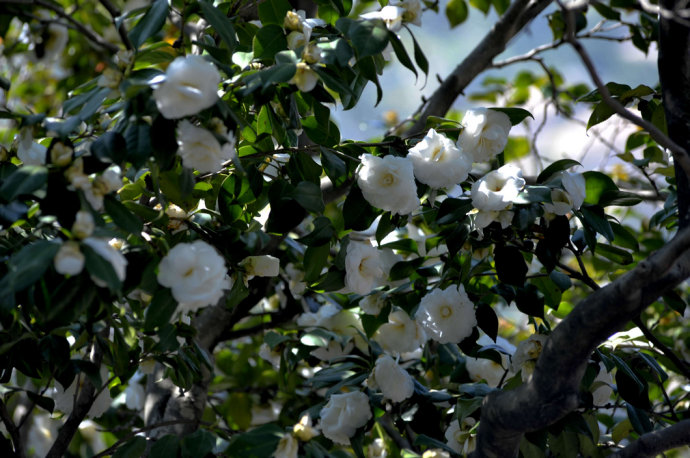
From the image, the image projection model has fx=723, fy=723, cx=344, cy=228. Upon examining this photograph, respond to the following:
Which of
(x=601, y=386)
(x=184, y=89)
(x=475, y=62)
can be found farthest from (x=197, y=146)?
(x=475, y=62)

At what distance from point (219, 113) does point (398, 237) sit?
0.73 metres

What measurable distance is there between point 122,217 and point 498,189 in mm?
484

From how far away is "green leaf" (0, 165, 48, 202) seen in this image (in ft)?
2.34

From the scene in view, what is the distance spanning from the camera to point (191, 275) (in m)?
0.78

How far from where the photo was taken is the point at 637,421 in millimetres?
1099

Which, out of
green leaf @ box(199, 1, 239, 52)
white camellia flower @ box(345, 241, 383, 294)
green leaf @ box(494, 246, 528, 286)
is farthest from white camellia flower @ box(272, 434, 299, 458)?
green leaf @ box(199, 1, 239, 52)

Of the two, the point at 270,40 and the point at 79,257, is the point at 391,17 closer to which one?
the point at 270,40

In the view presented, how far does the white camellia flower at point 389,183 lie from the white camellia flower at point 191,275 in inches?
9.7

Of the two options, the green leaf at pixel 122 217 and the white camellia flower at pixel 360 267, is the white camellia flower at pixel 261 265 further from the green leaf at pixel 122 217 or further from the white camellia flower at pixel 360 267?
the green leaf at pixel 122 217

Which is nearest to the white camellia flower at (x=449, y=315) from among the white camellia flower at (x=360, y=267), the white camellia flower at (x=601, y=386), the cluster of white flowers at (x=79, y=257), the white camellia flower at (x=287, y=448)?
the white camellia flower at (x=360, y=267)

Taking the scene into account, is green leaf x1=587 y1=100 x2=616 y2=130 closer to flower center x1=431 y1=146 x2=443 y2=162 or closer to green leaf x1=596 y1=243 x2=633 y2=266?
green leaf x1=596 y1=243 x2=633 y2=266

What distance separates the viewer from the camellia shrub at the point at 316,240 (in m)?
0.78

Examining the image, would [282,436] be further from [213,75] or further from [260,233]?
[213,75]

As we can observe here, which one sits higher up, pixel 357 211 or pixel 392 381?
pixel 357 211
